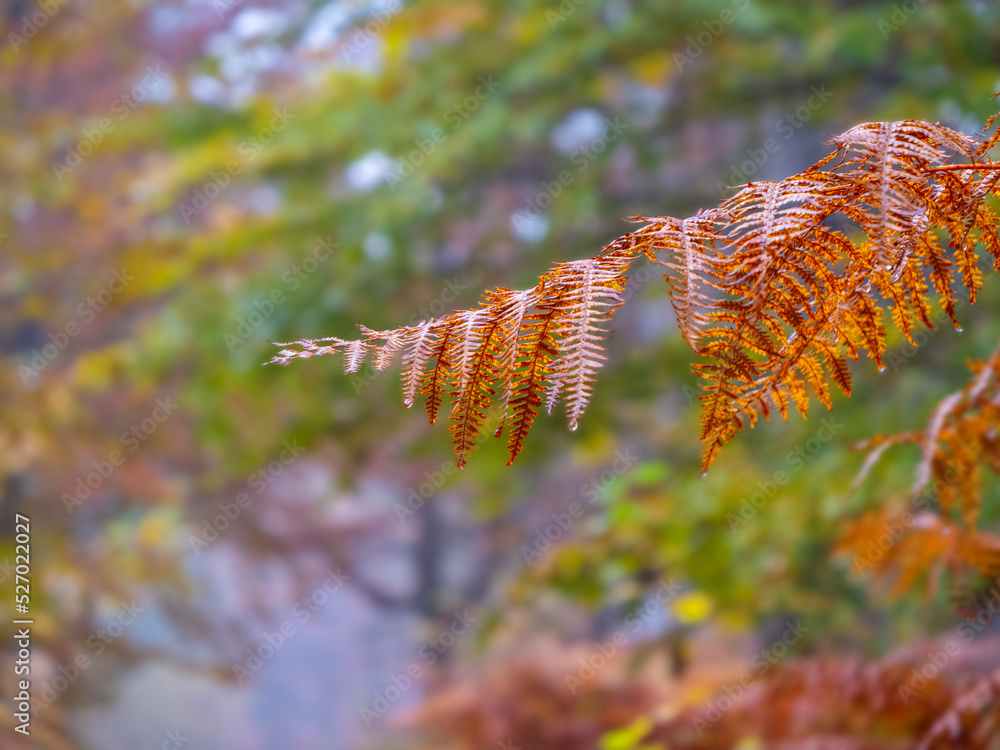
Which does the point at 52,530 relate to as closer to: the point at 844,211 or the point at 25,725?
the point at 25,725

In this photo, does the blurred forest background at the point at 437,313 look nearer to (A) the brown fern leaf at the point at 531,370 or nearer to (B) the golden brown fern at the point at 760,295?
(B) the golden brown fern at the point at 760,295

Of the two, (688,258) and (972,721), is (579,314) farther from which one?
(972,721)

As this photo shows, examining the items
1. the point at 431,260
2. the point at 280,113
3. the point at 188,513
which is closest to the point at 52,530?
the point at 188,513

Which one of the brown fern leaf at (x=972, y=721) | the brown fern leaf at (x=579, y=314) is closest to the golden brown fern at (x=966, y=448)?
the brown fern leaf at (x=972, y=721)

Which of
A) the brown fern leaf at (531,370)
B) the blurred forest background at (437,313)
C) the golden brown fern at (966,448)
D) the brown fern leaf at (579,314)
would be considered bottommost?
the blurred forest background at (437,313)

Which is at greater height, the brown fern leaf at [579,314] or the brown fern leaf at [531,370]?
the brown fern leaf at [579,314]

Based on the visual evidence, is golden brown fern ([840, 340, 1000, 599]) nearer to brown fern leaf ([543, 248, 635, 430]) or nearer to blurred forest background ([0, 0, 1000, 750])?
blurred forest background ([0, 0, 1000, 750])
